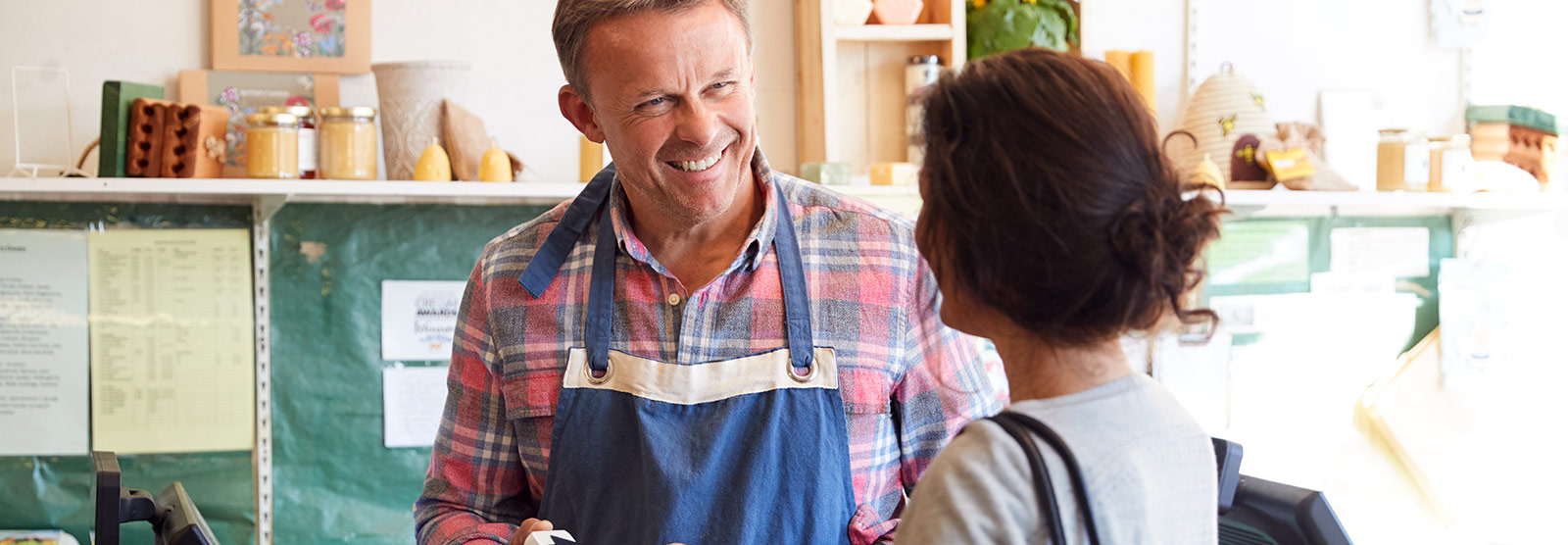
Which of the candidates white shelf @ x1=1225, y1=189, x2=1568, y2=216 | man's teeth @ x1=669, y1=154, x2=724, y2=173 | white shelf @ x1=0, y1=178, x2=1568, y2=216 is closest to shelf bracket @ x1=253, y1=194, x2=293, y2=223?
white shelf @ x1=0, y1=178, x2=1568, y2=216

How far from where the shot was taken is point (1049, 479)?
62 centimetres

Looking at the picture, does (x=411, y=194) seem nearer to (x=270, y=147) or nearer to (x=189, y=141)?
(x=270, y=147)

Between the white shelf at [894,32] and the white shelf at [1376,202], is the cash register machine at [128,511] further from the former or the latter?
the white shelf at [1376,202]

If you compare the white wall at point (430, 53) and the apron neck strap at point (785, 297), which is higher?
the white wall at point (430, 53)

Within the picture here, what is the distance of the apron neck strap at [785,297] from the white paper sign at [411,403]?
3.38 feet

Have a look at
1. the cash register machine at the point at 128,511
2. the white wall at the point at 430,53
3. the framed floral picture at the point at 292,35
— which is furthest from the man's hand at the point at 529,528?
the framed floral picture at the point at 292,35

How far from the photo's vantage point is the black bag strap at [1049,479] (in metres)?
0.62

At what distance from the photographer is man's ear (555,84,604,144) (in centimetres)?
117

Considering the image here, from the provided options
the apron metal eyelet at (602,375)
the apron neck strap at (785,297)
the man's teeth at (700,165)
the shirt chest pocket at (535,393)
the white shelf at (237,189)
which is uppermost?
the white shelf at (237,189)

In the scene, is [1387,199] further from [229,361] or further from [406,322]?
[229,361]

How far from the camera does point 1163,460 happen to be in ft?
2.17

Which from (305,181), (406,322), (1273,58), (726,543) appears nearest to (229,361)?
Answer: (406,322)

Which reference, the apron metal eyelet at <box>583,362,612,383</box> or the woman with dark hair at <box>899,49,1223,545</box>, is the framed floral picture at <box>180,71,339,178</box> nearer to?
the apron metal eyelet at <box>583,362,612,383</box>

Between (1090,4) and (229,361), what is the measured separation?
5.67ft
